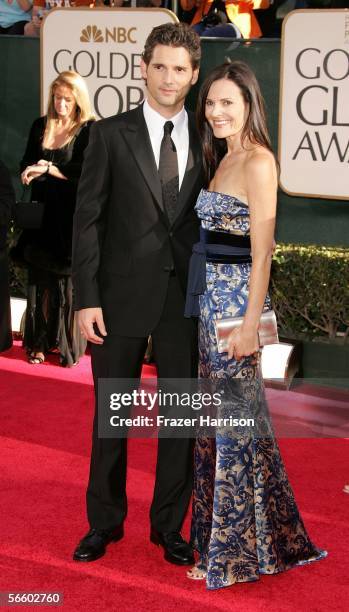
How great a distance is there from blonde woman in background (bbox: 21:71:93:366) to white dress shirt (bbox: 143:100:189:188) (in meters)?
3.16

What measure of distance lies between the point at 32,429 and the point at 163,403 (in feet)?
6.59

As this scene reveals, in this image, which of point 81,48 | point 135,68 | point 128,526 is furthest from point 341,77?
point 128,526

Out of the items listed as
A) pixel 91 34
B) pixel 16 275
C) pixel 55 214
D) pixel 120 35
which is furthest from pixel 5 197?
pixel 16 275

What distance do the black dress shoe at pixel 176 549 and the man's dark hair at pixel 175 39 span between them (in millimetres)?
1909

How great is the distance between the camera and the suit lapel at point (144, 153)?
13.4 ft

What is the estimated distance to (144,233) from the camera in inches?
162

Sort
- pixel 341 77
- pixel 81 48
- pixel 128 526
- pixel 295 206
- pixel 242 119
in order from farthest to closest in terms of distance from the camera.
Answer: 1. pixel 81 48
2. pixel 295 206
3. pixel 341 77
4. pixel 128 526
5. pixel 242 119

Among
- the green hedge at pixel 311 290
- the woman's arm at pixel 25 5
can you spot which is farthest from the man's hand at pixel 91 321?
the woman's arm at pixel 25 5

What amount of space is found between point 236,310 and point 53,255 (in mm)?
3652

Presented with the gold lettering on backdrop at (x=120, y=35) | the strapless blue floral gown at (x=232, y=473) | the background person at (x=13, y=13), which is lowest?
the strapless blue floral gown at (x=232, y=473)

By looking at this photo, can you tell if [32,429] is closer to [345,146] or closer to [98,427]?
[98,427]

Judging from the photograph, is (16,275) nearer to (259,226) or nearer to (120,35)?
(120,35)

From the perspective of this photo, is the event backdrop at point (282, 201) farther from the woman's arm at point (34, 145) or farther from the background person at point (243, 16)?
the woman's arm at point (34, 145)

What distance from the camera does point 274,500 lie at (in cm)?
416
